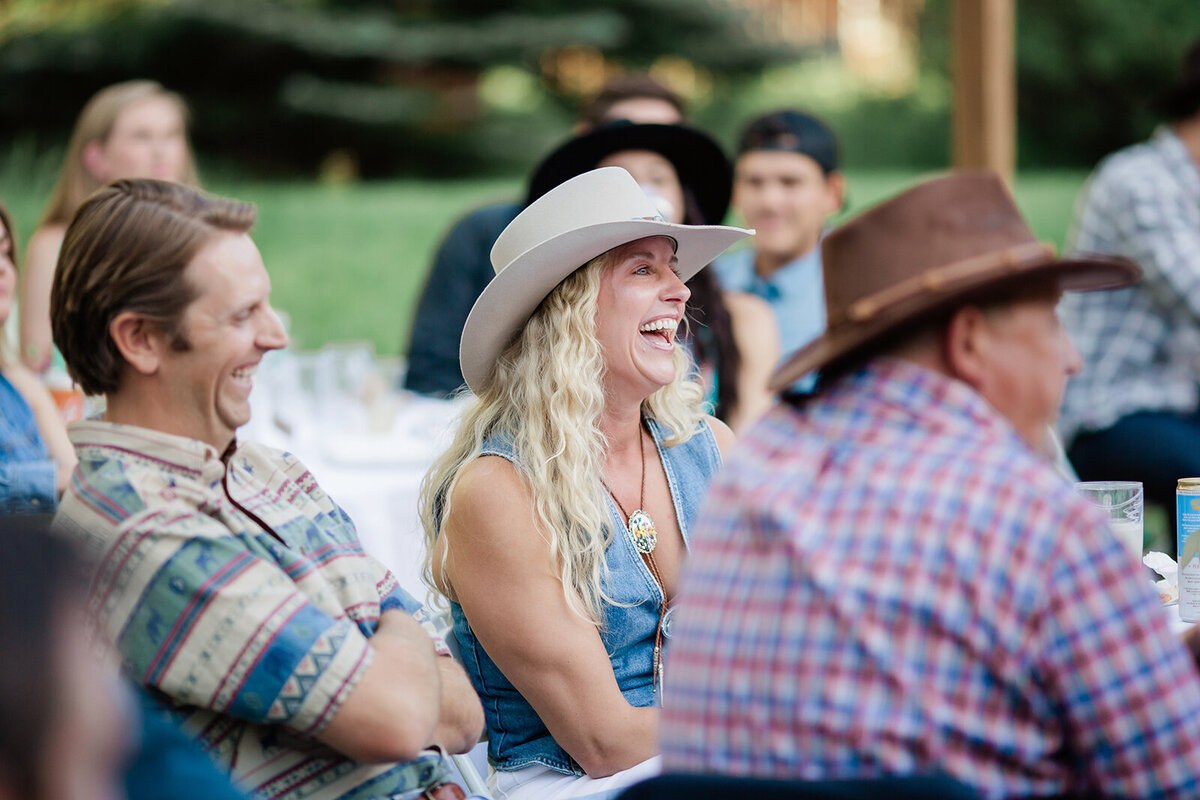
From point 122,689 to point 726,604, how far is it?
0.67 meters

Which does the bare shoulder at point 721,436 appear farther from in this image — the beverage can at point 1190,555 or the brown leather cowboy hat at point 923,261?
the brown leather cowboy hat at point 923,261

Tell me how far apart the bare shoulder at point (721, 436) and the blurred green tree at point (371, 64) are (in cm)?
771

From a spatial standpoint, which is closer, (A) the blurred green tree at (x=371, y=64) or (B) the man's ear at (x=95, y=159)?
(B) the man's ear at (x=95, y=159)

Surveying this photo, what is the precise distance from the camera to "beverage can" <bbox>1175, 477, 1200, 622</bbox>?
236cm

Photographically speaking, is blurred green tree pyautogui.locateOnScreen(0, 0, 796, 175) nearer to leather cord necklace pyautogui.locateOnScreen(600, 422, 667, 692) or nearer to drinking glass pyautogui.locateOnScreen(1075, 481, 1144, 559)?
leather cord necklace pyautogui.locateOnScreen(600, 422, 667, 692)

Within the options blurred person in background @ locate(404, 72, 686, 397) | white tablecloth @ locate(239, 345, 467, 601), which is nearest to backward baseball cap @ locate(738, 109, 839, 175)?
blurred person in background @ locate(404, 72, 686, 397)

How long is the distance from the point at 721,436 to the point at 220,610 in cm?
140

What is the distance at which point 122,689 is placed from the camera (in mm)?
1119

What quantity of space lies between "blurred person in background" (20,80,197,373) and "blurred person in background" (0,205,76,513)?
1.25 m

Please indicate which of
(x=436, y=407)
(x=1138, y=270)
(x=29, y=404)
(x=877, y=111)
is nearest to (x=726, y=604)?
(x=1138, y=270)

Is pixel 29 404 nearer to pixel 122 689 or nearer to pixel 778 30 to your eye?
pixel 122 689

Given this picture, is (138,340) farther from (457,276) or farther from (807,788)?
(457,276)

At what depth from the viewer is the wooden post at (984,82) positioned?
584cm

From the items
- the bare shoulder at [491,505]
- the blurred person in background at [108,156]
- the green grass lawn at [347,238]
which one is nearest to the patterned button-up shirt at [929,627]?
the bare shoulder at [491,505]
